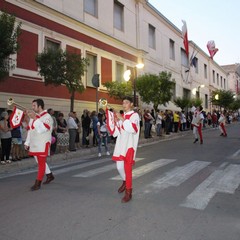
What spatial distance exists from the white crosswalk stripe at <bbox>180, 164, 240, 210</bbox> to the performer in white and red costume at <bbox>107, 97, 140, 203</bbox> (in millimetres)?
1050

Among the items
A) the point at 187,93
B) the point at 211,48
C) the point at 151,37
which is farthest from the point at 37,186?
the point at 211,48

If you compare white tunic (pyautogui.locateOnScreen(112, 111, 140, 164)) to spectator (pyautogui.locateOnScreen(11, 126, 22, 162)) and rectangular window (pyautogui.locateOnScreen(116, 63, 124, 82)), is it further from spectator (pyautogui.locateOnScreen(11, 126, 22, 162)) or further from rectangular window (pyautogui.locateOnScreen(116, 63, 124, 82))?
rectangular window (pyautogui.locateOnScreen(116, 63, 124, 82))

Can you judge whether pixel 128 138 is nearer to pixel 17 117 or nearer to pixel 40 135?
pixel 40 135

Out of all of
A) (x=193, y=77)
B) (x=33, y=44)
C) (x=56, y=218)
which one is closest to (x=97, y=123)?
(x=33, y=44)

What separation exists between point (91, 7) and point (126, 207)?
20.1 meters

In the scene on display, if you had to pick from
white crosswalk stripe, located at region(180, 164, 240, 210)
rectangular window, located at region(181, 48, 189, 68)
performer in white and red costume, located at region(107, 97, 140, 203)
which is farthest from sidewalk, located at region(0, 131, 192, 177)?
rectangular window, located at region(181, 48, 189, 68)

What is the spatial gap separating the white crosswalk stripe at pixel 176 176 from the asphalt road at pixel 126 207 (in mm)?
20

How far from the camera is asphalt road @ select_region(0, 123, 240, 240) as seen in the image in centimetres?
461

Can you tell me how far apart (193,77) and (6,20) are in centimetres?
3747

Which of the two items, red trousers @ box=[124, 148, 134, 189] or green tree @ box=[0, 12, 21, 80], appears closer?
red trousers @ box=[124, 148, 134, 189]

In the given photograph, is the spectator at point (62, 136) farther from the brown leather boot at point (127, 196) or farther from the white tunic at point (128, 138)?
the brown leather boot at point (127, 196)

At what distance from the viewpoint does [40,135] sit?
7.24 meters

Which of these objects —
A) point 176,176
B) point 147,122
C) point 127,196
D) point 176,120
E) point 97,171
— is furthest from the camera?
point 176,120

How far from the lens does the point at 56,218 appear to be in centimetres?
520
